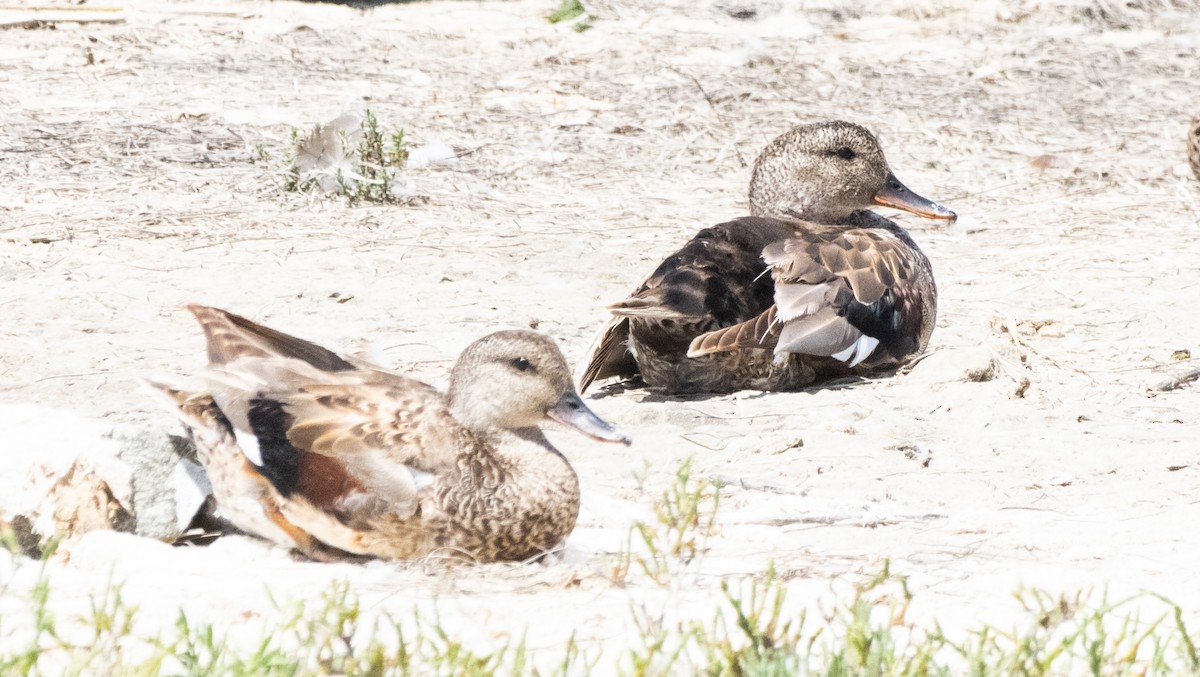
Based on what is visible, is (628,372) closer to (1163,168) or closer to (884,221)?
(884,221)

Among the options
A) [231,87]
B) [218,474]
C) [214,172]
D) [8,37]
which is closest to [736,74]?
[231,87]

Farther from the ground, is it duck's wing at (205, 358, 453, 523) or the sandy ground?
duck's wing at (205, 358, 453, 523)

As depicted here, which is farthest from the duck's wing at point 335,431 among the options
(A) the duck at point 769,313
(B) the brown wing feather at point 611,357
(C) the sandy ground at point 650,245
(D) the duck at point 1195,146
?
(D) the duck at point 1195,146

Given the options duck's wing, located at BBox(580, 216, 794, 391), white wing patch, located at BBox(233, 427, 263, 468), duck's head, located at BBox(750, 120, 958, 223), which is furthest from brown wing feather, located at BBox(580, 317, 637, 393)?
white wing patch, located at BBox(233, 427, 263, 468)

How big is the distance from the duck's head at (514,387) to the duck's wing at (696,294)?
1392mm

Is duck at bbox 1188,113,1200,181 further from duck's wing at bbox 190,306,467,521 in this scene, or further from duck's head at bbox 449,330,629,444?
duck's wing at bbox 190,306,467,521

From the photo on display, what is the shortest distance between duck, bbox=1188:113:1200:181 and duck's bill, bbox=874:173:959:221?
2115 millimetres

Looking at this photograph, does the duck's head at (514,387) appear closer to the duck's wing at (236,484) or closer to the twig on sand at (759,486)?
the duck's wing at (236,484)

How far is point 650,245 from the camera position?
7254 mm

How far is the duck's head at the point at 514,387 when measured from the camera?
3.80m

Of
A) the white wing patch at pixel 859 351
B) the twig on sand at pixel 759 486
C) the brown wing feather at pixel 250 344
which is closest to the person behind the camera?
the brown wing feather at pixel 250 344

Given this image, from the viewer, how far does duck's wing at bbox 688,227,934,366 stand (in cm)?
539

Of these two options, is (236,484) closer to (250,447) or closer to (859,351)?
(250,447)

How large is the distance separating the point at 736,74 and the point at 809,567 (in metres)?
7.26
